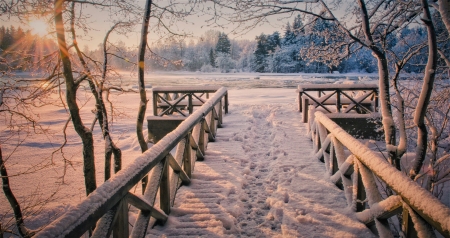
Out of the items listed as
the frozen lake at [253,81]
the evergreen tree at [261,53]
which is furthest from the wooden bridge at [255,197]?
the evergreen tree at [261,53]

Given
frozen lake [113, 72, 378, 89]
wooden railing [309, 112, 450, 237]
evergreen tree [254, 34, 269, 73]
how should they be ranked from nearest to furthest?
wooden railing [309, 112, 450, 237] → frozen lake [113, 72, 378, 89] → evergreen tree [254, 34, 269, 73]

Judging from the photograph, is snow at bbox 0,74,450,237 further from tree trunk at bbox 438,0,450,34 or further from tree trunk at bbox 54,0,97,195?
tree trunk at bbox 438,0,450,34

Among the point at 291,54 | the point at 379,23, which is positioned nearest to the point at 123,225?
the point at 379,23

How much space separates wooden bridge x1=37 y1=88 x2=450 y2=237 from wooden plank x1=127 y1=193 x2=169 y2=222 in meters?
0.01

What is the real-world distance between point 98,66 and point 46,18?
1762 mm

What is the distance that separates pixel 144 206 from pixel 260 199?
186 cm

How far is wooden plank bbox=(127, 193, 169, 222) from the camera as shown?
2352mm

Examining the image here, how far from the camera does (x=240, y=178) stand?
4379 mm

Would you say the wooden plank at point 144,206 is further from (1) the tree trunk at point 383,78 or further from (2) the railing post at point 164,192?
(1) the tree trunk at point 383,78

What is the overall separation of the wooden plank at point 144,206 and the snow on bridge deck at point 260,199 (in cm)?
13

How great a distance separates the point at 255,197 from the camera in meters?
3.92

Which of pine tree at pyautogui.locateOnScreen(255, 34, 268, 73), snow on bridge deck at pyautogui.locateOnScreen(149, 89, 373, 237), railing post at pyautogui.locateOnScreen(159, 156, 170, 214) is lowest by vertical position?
snow on bridge deck at pyautogui.locateOnScreen(149, 89, 373, 237)

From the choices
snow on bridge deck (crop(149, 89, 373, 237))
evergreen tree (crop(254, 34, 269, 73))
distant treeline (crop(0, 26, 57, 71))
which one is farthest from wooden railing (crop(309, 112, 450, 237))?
evergreen tree (crop(254, 34, 269, 73))

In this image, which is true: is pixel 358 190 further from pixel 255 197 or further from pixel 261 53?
pixel 261 53
